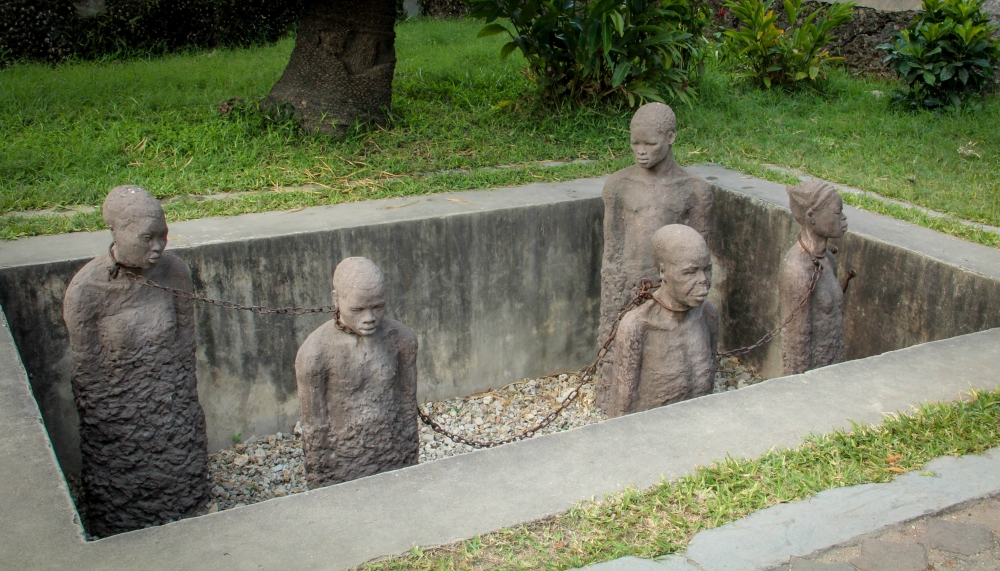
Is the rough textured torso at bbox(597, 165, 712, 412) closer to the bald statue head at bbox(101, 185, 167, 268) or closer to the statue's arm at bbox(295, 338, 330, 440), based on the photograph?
the statue's arm at bbox(295, 338, 330, 440)

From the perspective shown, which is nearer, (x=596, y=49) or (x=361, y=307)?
(x=361, y=307)

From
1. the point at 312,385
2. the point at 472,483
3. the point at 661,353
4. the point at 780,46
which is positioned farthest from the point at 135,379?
the point at 780,46

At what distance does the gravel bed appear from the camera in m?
4.88

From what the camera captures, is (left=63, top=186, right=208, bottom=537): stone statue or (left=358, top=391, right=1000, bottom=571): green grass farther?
(left=63, top=186, right=208, bottom=537): stone statue

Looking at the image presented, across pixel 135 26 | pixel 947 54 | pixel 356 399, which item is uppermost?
pixel 135 26

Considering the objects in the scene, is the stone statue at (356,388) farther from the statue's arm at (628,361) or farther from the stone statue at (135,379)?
the statue's arm at (628,361)

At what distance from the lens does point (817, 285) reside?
14.7ft

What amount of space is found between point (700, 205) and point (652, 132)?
558 mm

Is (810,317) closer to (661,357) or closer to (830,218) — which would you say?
(830,218)

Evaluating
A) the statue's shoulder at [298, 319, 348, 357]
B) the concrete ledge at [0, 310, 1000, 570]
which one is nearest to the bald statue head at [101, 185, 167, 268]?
the concrete ledge at [0, 310, 1000, 570]

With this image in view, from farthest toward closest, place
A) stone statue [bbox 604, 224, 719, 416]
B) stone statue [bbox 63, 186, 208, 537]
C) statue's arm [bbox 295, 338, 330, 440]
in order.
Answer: stone statue [bbox 604, 224, 719, 416]
stone statue [bbox 63, 186, 208, 537]
statue's arm [bbox 295, 338, 330, 440]

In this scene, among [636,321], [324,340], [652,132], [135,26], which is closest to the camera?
[324,340]

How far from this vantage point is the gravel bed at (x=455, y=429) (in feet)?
16.0

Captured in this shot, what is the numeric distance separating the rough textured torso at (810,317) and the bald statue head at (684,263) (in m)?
0.63
